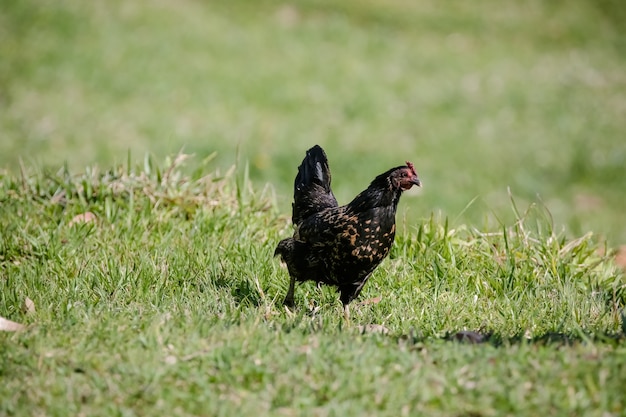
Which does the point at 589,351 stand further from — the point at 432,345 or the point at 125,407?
the point at 125,407

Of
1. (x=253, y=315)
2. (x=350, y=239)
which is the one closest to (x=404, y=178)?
→ (x=350, y=239)

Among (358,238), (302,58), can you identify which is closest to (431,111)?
(302,58)

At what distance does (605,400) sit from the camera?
307cm

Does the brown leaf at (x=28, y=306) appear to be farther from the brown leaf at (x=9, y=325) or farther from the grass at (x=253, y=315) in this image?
the brown leaf at (x=9, y=325)

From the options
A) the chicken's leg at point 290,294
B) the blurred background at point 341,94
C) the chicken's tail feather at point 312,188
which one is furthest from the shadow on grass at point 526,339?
the blurred background at point 341,94

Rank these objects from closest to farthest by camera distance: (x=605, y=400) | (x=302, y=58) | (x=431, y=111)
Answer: (x=605, y=400), (x=431, y=111), (x=302, y=58)

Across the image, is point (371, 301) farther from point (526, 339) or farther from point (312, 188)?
point (526, 339)

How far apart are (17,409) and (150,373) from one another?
0.51 m

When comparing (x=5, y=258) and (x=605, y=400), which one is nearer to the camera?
(x=605, y=400)

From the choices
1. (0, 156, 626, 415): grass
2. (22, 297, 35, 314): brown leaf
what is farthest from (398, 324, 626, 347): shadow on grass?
(22, 297, 35, 314): brown leaf

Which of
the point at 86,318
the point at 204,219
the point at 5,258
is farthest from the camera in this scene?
the point at 204,219

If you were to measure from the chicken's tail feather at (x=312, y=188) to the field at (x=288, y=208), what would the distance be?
0.39 meters

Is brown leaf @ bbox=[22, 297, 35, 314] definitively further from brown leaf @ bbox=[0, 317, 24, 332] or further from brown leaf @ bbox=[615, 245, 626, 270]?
brown leaf @ bbox=[615, 245, 626, 270]

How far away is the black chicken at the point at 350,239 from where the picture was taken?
14.2ft
